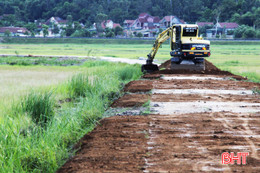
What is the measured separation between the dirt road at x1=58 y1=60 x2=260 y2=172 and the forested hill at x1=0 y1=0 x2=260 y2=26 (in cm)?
7731

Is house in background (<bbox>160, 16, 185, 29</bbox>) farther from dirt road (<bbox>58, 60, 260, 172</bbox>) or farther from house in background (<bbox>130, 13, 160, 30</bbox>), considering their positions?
dirt road (<bbox>58, 60, 260, 172</bbox>)

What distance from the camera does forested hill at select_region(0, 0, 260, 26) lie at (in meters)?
97.6

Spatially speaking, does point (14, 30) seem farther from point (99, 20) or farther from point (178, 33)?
point (178, 33)

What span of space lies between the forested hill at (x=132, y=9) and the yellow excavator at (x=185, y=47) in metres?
66.1

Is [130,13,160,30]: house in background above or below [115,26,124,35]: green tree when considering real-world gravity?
above

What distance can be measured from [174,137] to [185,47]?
1343 cm

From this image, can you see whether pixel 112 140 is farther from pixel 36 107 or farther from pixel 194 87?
pixel 194 87

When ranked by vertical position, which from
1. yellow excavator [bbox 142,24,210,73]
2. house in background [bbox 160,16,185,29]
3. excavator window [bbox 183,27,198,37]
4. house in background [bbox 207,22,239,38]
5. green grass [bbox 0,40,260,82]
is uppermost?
house in background [bbox 160,16,185,29]

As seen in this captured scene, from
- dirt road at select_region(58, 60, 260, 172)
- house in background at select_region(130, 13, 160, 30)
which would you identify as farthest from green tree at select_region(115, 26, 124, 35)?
dirt road at select_region(58, 60, 260, 172)

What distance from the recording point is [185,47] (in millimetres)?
19234

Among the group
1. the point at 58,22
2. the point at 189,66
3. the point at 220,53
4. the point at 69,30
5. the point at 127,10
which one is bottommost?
the point at 220,53

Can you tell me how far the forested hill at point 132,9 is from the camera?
97625 millimetres

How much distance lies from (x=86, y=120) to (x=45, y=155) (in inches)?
107

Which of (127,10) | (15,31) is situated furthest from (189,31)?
(127,10)
